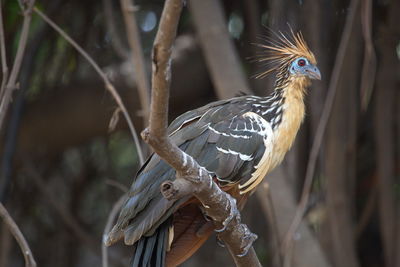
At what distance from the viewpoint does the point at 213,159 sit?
8.68ft

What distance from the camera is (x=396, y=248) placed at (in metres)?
4.28

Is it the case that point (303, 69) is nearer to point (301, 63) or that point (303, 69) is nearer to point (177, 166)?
point (301, 63)

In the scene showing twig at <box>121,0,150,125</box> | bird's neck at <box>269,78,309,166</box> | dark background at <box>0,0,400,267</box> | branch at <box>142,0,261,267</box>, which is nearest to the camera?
branch at <box>142,0,261,267</box>

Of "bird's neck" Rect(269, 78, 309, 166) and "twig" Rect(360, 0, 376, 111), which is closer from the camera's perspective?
"bird's neck" Rect(269, 78, 309, 166)

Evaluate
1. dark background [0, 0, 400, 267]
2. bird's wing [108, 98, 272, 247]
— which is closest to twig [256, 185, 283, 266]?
dark background [0, 0, 400, 267]

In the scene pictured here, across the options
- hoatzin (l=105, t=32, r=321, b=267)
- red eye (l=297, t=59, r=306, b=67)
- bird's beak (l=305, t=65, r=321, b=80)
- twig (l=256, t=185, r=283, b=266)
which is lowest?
twig (l=256, t=185, r=283, b=266)

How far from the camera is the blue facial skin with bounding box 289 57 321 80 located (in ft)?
9.87

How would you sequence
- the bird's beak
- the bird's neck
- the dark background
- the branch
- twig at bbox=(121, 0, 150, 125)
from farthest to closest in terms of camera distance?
the dark background → twig at bbox=(121, 0, 150, 125) → the bird's beak → the bird's neck → the branch

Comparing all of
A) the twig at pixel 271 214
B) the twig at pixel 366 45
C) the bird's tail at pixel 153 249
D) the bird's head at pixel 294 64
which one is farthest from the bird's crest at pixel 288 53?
the bird's tail at pixel 153 249

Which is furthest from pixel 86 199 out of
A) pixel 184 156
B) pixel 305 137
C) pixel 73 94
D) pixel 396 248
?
pixel 184 156

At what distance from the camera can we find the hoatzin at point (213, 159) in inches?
98.0

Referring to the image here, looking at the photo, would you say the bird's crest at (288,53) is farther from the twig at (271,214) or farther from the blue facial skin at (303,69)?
the twig at (271,214)

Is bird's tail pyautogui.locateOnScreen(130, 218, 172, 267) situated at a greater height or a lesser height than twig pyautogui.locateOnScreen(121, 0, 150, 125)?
lesser

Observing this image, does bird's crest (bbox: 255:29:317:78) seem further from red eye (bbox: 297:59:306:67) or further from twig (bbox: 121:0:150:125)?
twig (bbox: 121:0:150:125)
